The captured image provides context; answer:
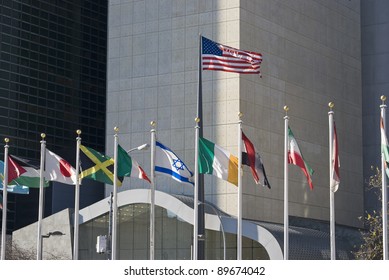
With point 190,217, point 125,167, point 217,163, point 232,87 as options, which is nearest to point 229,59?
point 217,163

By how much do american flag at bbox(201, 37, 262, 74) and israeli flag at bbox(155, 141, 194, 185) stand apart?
451cm

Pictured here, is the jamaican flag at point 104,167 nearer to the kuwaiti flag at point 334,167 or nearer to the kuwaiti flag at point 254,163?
the kuwaiti flag at point 254,163

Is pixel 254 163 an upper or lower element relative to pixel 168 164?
lower

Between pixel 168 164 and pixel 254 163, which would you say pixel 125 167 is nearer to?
pixel 168 164

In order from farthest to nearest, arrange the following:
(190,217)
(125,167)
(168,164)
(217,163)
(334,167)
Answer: (190,217) < (125,167) < (168,164) < (217,163) < (334,167)

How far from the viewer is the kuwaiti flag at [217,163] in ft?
166

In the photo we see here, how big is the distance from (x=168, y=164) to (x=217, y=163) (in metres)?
2.82

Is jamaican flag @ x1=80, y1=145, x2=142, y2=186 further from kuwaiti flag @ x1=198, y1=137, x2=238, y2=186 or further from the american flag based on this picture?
the american flag

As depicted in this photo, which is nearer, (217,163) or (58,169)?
(217,163)

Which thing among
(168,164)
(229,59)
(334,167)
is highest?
(229,59)

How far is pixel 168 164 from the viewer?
52.2 meters

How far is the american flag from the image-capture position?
5281 centimetres

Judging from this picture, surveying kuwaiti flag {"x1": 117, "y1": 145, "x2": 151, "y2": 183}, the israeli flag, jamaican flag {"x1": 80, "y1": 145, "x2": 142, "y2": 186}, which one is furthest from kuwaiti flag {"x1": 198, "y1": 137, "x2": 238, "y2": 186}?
jamaican flag {"x1": 80, "y1": 145, "x2": 142, "y2": 186}
